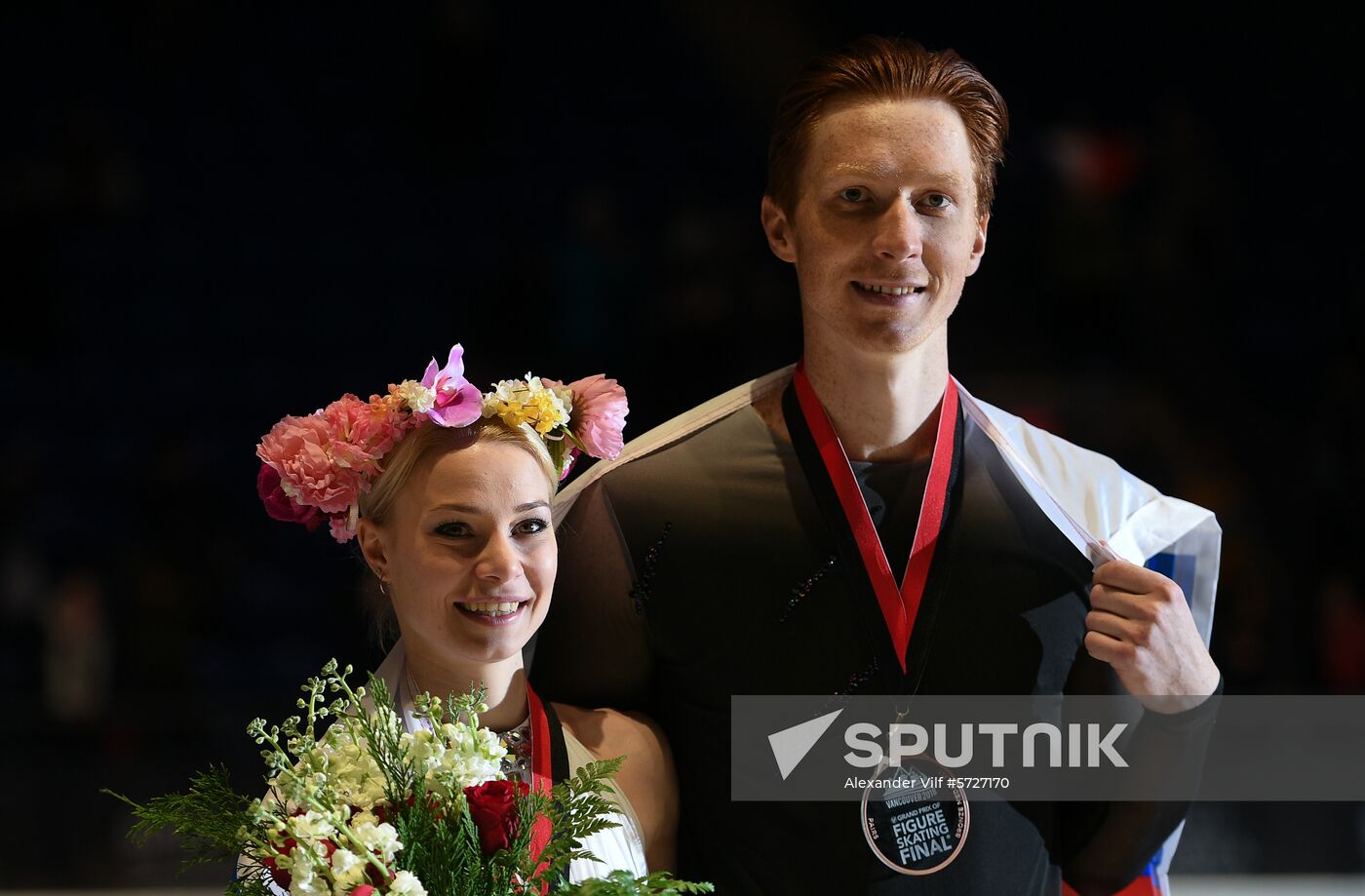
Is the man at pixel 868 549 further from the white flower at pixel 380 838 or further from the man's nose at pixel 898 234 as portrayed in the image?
the white flower at pixel 380 838

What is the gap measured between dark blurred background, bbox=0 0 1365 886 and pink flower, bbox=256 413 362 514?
264cm

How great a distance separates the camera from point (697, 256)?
6.59m

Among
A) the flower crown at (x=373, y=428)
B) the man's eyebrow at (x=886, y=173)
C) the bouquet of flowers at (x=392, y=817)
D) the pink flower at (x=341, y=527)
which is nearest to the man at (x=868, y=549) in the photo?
the man's eyebrow at (x=886, y=173)

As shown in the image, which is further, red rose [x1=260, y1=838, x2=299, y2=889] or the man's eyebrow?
the man's eyebrow

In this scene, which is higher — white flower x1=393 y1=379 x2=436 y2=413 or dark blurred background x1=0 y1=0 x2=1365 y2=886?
dark blurred background x1=0 y1=0 x2=1365 y2=886

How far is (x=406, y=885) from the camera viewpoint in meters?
1.79

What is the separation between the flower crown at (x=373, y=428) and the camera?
222cm

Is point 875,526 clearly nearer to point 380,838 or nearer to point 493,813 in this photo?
point 493,813

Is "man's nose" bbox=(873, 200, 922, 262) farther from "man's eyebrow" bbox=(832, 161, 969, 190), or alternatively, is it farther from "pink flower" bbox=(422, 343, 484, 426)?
"pink flower" bbox=(422, 343, 484, 426)

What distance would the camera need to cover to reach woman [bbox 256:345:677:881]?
87.5 inches

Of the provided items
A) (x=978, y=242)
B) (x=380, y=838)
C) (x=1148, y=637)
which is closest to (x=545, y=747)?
(x=380, y=838)

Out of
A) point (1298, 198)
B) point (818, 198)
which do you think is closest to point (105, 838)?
point (818, 198)

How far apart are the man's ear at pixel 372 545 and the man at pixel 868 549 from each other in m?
0.30

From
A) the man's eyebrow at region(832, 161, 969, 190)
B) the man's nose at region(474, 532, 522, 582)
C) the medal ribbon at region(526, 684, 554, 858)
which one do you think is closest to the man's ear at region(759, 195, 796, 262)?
the man's eyebrow at region(832, 161, 969, 190)
